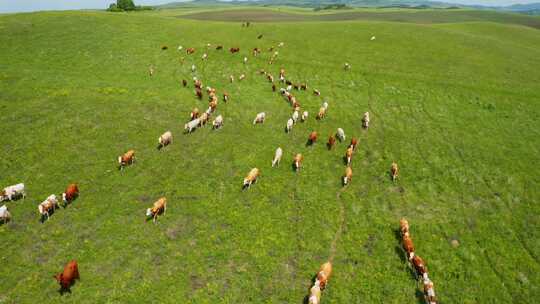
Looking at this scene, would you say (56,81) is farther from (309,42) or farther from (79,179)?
(309,42)

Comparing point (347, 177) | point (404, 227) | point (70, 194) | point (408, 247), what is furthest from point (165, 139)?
point (408, 247)

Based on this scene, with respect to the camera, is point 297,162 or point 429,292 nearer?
point 429,292

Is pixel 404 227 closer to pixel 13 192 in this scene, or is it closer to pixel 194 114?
pixel 194 114

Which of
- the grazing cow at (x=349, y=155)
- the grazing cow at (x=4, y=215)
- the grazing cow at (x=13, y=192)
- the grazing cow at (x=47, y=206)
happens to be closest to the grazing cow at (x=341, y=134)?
the grazing cow at (x=349, y=155)

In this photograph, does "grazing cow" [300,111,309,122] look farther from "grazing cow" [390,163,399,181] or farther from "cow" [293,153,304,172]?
"grazing cow" [390,163,399,181]

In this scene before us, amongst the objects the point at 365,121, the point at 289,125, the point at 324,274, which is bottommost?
the point at 324,274

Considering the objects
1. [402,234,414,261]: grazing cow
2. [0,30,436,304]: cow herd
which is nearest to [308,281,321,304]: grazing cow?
[0,30,436,304]: cow herd

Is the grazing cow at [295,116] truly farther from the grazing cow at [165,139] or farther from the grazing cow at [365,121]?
the grazing cow at [165,139]

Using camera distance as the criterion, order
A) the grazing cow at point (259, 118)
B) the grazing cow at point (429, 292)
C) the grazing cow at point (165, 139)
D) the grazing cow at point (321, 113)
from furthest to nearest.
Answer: the grazing cow at point (321, 113) → the grazing cow at point (259, 118) → the grazing cow at point (165, 139) → the grazing cow at point (429, 292)
